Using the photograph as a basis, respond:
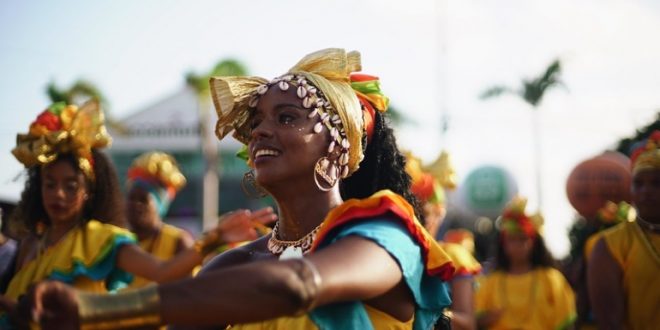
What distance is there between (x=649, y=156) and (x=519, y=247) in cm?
462

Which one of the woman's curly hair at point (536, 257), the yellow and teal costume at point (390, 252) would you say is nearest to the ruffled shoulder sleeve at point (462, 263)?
the yellow and teal costume at point (390, 252)

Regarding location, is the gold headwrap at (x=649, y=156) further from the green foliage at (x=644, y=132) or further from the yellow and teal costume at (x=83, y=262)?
the yellow and teal costume at (x=83, y=262)

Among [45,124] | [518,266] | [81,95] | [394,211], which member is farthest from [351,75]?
[81,95]

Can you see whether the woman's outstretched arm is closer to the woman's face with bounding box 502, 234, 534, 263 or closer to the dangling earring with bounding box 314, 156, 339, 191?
the dangling earring with bounding box 314, 156, 339, 191

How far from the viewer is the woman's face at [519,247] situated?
9.77 meters

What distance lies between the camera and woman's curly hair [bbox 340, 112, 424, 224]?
3.51 m

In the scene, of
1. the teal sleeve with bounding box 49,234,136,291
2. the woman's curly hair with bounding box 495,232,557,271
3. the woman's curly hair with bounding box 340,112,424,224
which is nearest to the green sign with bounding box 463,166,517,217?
the woman's curly hair with bounding box 495,232,557,271

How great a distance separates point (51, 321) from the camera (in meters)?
1.86

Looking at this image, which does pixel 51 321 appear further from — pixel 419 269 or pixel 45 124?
pixel 45 124

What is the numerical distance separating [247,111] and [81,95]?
28.8 m

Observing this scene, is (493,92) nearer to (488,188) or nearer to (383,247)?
(488,188)

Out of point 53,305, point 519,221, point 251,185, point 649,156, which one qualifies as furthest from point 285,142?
point 519,221

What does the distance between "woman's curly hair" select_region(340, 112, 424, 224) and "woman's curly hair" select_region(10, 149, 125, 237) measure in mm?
2198

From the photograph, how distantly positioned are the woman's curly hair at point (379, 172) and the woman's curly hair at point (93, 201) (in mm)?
2198
